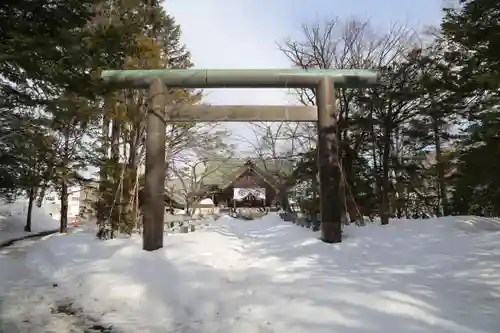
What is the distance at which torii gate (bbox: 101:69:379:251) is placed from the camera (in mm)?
9680

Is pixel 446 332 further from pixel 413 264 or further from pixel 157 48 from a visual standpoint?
pixel 157 48

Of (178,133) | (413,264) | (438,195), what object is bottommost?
(413,264)

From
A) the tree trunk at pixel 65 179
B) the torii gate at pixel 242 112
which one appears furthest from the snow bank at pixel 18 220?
the torii gate at pixel 242 112

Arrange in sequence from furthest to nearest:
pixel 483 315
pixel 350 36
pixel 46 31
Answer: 1. pixel 350 36
2. pixel 46 31
3. pixel 483 315

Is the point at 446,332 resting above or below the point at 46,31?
below

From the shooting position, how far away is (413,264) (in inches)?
275

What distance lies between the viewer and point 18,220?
23297 mm

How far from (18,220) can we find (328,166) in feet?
66.2

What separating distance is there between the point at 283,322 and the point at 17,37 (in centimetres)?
488

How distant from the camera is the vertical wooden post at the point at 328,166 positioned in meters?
9.70

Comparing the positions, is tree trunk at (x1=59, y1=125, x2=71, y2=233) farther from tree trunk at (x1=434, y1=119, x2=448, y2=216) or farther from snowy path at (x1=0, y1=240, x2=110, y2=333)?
tree trunk at (x1=434, y1=119, x2=448, y2=216)

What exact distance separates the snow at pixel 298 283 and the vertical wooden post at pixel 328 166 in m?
0.46

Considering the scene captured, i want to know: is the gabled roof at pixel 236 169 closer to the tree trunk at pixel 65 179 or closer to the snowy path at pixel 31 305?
the tree trunk at pixel 65 179

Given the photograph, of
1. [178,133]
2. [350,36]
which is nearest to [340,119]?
[350,36]
